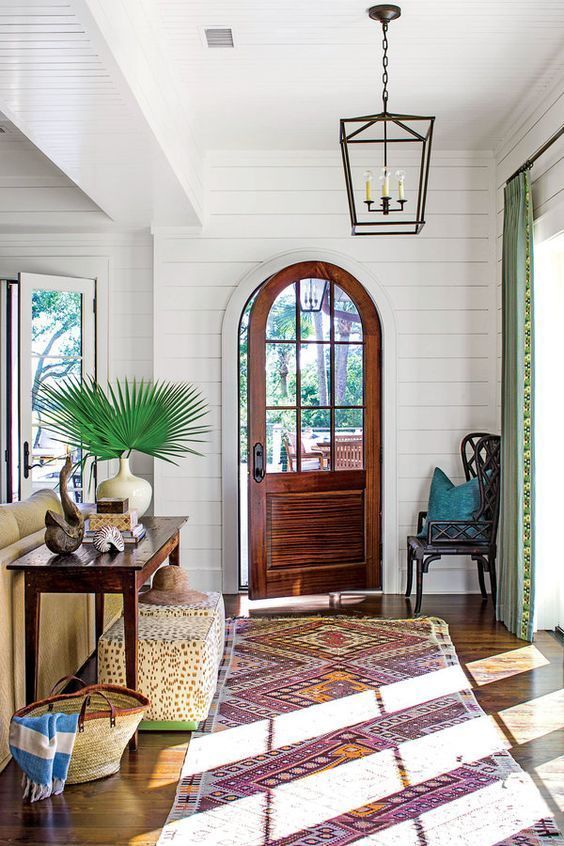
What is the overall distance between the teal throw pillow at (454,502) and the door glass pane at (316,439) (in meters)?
0.79

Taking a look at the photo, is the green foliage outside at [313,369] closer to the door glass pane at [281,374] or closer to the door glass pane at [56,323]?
the door glass pane at [281,374]

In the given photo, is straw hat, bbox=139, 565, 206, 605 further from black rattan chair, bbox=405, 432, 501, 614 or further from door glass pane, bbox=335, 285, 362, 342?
door glass pane, bbox=335, 285, 362, 342

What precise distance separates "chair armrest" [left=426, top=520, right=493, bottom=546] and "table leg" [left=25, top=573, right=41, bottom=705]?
9.23 feet

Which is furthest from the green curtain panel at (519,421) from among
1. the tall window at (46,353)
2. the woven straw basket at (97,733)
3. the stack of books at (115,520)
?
the tall window at (46,353)

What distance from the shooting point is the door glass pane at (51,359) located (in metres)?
6.16

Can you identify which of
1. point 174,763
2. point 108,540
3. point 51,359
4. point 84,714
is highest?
point 51,359

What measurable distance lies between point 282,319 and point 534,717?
3.26 meters

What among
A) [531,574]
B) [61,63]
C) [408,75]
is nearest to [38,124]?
[61,63]

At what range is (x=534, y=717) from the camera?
12.4 ft

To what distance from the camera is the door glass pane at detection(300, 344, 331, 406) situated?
621cm

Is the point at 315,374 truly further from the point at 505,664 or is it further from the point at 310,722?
the point at 310,722

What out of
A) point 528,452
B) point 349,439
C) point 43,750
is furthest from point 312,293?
point 43,750

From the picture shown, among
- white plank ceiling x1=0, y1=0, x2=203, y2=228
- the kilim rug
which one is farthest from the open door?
the kilim rug

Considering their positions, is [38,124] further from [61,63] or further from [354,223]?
[354,223]
